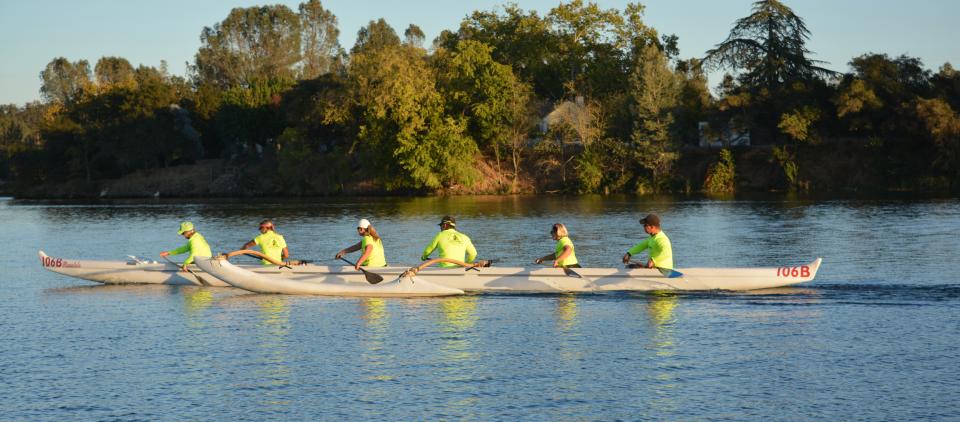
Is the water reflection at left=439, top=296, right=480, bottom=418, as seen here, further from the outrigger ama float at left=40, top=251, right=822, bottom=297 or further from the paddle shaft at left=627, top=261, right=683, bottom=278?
the paddle shaft at left=627, top=261, right=683, bottom=278

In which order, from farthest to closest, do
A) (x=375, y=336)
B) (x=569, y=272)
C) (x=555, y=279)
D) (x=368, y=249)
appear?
(x=368, y=249)
(x=555, y=279)
(x=569, y=272)
(x=375, y=336)

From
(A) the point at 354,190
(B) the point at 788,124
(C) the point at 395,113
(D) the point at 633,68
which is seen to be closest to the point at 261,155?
(A) the point at 354,190

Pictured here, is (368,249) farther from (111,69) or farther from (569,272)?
(111,69)

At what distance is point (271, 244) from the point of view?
86.0 ft

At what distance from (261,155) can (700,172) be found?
4464cm

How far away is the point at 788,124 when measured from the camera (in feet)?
255

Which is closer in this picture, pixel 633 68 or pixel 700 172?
pixel 700 172

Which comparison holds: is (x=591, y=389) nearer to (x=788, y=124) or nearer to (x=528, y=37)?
(x=788, y=124)

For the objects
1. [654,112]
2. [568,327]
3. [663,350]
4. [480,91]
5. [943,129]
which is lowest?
[663,350]

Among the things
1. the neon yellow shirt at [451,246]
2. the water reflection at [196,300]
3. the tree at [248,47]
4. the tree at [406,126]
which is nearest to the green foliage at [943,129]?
the tree at [406,126]

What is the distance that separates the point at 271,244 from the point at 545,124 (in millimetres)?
68531

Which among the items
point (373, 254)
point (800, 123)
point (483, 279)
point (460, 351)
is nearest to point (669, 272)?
point (483, 279)

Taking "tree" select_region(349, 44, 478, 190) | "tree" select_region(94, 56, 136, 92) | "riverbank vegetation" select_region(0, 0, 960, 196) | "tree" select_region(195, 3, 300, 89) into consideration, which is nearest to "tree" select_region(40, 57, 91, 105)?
"tree" select_region(94, 56, 136, 92)

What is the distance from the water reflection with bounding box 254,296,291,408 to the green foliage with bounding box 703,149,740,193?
2444 inches
